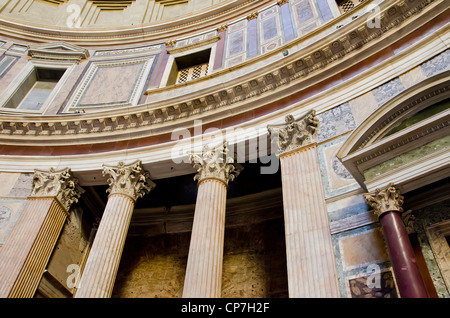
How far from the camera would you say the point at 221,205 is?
7.27 metres

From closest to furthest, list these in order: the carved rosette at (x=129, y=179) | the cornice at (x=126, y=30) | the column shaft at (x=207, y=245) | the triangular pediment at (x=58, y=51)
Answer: the column shaft at (x=207, y=245) → the carved rosette at (x=129, y=179) → the triangular pediment at (x=58, y=51) → the cornice at (x=126, y=30)

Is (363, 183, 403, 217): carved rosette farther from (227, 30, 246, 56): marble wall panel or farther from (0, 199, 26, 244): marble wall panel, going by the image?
(227, 30, 246, 56): marble wall panel

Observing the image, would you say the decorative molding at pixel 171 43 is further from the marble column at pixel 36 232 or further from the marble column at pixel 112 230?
the marble column at pixel 36 232

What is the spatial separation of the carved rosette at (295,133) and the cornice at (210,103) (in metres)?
1.35

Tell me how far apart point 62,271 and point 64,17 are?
41.2ft

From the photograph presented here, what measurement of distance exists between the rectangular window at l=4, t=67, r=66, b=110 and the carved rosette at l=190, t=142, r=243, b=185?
23.3ft

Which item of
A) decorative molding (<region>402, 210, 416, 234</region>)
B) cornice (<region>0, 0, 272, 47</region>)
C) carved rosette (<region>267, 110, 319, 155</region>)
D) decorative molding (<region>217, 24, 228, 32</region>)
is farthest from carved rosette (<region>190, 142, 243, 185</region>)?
cornice (<region>0, 0, 272, 47</region>)

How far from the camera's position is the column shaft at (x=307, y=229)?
203 inches

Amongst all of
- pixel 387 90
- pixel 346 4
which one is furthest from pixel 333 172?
pixel 346 4

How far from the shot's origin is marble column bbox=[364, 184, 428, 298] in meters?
3.99

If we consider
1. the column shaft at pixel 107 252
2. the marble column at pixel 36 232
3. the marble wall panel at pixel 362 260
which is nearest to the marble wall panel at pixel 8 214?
the marble column at pixel 36 232
